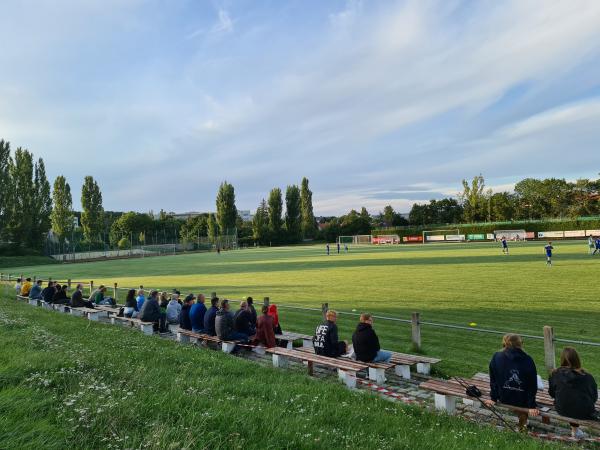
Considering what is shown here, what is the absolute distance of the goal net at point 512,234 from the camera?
69812 millimetres

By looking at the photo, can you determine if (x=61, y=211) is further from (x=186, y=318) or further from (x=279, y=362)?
(x=279, y=362)

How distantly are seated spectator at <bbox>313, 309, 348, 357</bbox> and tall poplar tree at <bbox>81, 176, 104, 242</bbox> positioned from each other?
88032 millimetres

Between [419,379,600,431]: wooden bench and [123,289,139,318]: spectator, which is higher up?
[123,289,139,318]: spectator

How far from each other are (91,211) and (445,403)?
9180 cm

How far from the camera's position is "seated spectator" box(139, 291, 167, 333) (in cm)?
1218

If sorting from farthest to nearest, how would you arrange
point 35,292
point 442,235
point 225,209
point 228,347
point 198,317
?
point 225,209 < point 442,235 < point 35,292 < point 198,317 < point 228,347

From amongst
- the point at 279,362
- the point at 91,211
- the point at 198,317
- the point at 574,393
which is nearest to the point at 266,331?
the point at 279,362

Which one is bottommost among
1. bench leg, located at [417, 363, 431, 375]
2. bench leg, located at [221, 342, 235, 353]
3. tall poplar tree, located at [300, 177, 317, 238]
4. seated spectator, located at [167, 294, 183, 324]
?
bench leg, located at [417, 363, 431, 375]

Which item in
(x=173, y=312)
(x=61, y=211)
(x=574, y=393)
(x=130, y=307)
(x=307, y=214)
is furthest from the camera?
(x=307, y=214)

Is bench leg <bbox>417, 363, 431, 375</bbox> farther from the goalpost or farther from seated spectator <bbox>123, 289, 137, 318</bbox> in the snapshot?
the goalpost

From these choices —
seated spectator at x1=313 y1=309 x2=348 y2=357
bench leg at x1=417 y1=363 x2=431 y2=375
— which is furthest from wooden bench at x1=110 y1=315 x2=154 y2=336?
bench leg at x1=417 y1=363 x2=431 y2=375

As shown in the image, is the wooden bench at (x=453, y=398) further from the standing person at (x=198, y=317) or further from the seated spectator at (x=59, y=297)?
the seated spectator at (x=59, y=297)

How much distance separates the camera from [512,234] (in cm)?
7131

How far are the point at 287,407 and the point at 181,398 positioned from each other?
126cm
